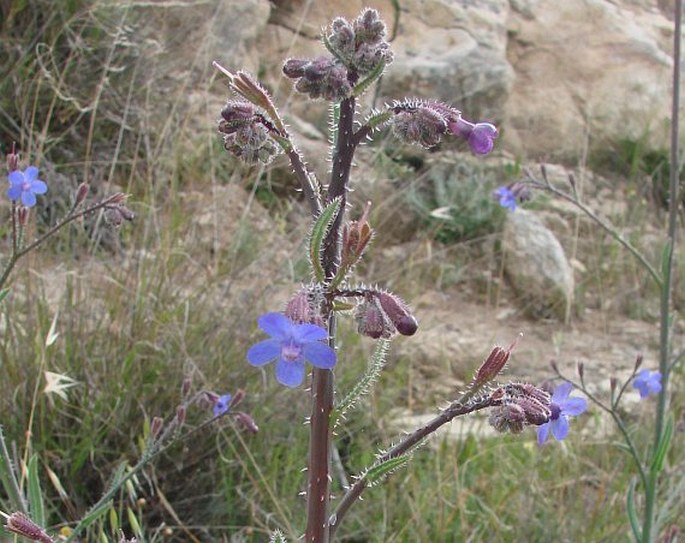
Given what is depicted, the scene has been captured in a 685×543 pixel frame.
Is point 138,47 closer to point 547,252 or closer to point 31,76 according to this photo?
point 31,76

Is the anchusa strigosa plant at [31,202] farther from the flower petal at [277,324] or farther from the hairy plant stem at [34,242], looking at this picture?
the flower petal at [277,324]

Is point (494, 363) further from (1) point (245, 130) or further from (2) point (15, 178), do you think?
(2) point (15, 178)

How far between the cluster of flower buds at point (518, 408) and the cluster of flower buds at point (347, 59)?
0.41m

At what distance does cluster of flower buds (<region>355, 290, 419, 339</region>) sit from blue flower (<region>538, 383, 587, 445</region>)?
286 millimetres

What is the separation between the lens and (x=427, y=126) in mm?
1162

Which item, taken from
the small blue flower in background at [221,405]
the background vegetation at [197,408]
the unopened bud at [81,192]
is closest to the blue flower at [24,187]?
the unopened bud at [81,192]

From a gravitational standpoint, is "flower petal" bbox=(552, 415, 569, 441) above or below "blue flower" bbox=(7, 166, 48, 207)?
above

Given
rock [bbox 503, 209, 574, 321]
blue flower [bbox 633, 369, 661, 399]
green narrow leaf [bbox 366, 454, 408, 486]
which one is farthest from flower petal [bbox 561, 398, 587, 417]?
rock [bbox 503, 209, 574, 321]

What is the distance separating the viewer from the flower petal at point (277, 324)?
3.32ft

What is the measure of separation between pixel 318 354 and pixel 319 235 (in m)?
0.14

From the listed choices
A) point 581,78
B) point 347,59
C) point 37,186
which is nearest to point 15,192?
point 37,186

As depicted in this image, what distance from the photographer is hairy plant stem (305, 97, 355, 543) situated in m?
1.16

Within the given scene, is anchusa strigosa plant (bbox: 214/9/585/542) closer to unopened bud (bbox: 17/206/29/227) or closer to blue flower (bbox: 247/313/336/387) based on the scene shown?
blue flower (bbox: 247/313/336/387)

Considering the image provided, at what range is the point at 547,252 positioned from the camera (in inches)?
217
